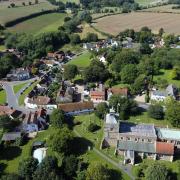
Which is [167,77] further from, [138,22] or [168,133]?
[138,22]

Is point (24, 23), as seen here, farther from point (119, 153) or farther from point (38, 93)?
point (119, 153)

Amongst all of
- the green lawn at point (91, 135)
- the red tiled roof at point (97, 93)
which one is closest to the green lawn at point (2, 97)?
the green lawn at point (91, 135)

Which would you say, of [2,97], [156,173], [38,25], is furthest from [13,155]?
[38,25]

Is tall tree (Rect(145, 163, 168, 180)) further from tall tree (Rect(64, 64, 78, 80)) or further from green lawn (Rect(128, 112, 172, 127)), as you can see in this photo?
tall tree (Rect(64, 64, 78, 80))

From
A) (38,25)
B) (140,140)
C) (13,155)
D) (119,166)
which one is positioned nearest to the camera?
(119,166)

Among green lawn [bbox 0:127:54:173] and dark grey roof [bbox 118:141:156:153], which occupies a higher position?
dark grey roof [bbox 118:141:156:153]

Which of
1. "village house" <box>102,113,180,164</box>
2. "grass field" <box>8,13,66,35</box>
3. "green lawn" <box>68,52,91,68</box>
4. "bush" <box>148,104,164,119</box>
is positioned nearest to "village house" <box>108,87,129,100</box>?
"bush" <box>148,104,164,119</box>

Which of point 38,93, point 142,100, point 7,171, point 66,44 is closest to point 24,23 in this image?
point 66,44
